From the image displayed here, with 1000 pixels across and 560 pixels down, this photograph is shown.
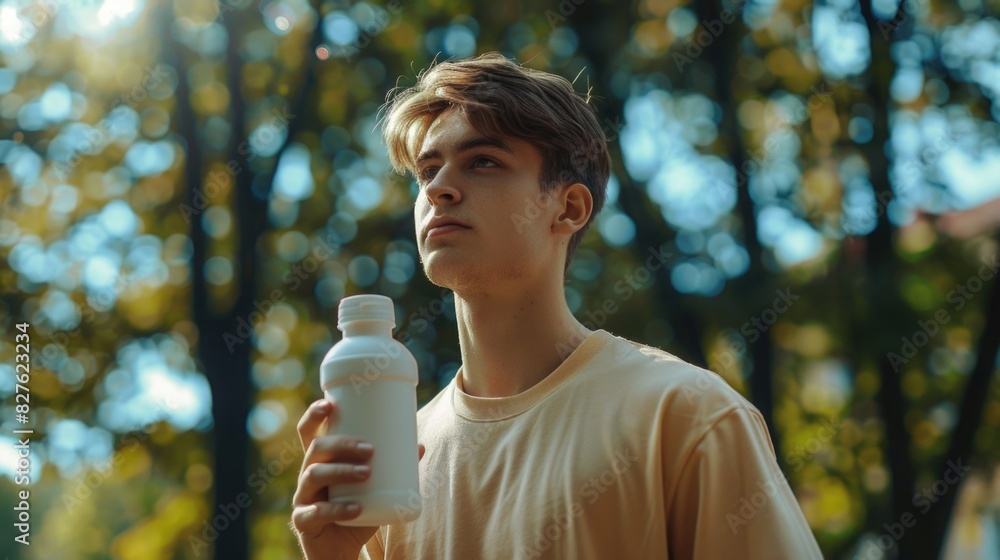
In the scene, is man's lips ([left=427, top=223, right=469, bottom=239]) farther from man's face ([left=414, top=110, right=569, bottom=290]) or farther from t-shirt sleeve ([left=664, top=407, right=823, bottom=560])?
t-shirt sleeve ([left=664, top=407, right=823, bottom=560])

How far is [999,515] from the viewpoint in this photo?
10258 millimetres

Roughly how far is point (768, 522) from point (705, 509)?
0.15 metres

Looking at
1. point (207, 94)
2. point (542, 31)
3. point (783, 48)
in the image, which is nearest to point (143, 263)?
point (207, 94)

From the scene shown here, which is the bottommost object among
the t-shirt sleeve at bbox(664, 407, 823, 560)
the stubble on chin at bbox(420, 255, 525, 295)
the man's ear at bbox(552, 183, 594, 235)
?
the t-shirt sleeve at bbox(664, 407, 823, 560)

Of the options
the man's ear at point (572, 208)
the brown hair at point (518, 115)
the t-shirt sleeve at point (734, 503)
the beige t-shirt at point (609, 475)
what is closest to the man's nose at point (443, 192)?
the brown hair at point (518, 115)

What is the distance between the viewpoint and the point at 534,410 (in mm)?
3090

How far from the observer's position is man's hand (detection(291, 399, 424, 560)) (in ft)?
7.98

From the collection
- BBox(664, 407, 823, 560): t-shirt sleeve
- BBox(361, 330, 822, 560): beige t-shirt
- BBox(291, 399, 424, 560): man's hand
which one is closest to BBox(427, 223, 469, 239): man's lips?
BBox(361, 330, 822, 560): beige t-shirt

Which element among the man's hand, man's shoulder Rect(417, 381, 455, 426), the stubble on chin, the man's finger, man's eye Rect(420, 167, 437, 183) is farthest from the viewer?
man's shoulder Rect(417, 381, 455, 426)

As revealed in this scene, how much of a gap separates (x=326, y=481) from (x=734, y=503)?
0.97m

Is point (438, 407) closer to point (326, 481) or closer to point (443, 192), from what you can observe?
point (443, 192)

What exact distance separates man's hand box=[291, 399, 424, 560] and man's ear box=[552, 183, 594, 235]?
1.14m

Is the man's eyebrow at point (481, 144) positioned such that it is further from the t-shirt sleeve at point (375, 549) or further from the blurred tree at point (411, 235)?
the blurred tree at point (411, 235)

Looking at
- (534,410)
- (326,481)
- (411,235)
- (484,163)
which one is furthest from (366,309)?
(411,235)
